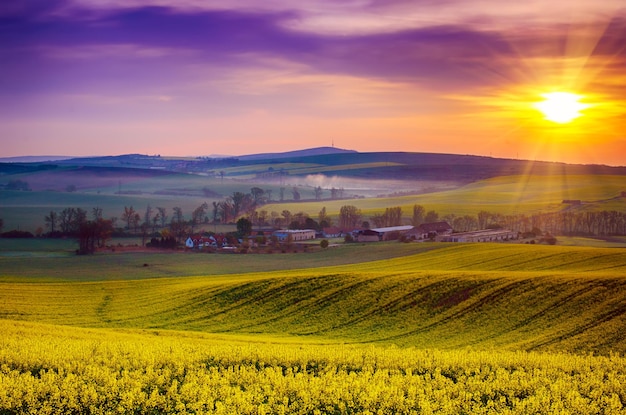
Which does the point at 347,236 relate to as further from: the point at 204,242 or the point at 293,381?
the point at 293,381

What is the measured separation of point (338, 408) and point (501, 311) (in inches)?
871

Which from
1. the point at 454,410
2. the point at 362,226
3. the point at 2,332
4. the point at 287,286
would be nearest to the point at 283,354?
the point at 454,410

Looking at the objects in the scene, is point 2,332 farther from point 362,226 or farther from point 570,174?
point 570,174

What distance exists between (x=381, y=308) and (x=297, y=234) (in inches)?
1998

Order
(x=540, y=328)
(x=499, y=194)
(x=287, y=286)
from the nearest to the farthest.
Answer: (x=540, y=328) → (x=287, y=286) → (x=499, y=194)

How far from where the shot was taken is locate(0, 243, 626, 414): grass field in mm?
14820

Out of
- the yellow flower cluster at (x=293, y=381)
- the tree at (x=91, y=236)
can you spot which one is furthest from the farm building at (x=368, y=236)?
the yellow flower cluster at (x=293, y=381)

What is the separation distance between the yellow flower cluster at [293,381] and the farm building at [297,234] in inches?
2476

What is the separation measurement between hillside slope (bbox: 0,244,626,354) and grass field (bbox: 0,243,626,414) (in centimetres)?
13

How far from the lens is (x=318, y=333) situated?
33.5 m

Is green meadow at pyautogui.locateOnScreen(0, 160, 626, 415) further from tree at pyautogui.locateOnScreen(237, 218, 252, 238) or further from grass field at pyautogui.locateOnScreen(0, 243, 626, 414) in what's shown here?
tree at pyautogui.locateOnScreen(237, 218, 252, 238)

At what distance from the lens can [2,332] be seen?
2602cm

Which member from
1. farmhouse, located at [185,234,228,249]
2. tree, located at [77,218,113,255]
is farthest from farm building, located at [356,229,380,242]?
tree, located at [77,218,113,255]

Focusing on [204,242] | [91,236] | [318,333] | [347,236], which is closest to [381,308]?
[318,333]
